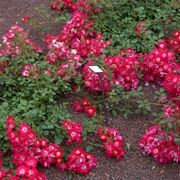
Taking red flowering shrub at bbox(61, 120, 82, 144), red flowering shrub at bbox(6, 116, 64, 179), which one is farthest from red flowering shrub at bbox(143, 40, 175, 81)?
red flowering shrub at bbox(6, 116, 64, 179)

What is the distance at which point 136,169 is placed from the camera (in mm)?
3311

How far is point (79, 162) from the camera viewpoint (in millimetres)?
3148

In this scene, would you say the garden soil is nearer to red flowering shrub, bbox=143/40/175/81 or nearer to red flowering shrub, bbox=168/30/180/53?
red flowering shrub, bbox=143/40/175/81

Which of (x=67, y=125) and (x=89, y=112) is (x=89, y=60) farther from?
(x=67, y=125)

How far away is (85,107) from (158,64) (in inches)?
31.9

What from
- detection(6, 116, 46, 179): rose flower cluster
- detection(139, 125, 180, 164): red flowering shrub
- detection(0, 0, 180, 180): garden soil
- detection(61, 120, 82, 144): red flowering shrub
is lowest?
detection(0, 0, 180, 180): garden soil

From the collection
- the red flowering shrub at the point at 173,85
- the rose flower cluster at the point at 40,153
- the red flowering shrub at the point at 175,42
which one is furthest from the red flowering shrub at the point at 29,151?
the red flowering shrub at the point at 175,42

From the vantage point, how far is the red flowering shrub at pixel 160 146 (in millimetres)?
3217

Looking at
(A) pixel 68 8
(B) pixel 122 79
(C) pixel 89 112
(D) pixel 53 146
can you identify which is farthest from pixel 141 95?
(A) pixel 68 8

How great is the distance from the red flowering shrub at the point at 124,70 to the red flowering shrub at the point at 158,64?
0.11 meters

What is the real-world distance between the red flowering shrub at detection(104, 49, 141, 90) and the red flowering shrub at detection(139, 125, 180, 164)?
1.99ft

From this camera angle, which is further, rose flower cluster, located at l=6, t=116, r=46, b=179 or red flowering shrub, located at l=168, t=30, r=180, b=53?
red flowering shrub, located at l=168, t=30, r=180, b=53

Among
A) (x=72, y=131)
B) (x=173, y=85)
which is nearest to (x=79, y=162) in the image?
(x=72, y=131)

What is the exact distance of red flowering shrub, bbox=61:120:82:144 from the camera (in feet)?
10.7
